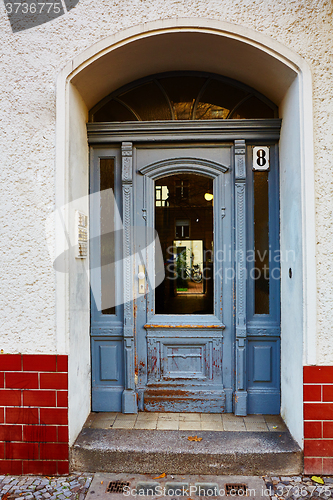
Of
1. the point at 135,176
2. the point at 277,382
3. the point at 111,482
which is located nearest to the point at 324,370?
the point at 277,382

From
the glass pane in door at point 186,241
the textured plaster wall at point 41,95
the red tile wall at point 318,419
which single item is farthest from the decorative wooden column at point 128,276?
the red tile wall at point 318,419

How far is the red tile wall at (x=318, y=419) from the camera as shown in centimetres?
249

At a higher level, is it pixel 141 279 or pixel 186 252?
pixel 186 252

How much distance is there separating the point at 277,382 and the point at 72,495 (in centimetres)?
196

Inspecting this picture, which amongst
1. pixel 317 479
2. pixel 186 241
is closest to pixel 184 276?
pixel 186 241

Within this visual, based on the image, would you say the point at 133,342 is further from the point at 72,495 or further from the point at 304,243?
the point at 304,243

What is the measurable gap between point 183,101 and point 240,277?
181 centimetres

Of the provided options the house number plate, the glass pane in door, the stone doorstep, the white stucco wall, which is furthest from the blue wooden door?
the white stucco wall

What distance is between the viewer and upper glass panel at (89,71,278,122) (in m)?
3.13

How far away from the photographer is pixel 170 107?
316 centimetres

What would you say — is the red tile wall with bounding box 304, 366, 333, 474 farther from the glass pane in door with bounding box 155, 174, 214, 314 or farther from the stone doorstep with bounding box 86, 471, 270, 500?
the glass pane in door with bounding box 155, 174, 214, 314

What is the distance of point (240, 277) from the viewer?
3062 millimetres

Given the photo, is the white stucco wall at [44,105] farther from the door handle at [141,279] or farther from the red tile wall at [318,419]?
the door handle at [141,279]

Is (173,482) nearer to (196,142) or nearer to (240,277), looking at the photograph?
(240,277)
